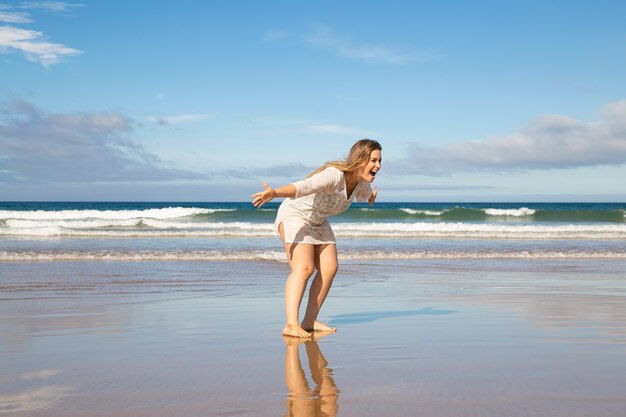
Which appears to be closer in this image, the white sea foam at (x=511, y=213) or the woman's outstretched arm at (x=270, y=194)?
the woman's outstretched arm at (x=270, y=194)

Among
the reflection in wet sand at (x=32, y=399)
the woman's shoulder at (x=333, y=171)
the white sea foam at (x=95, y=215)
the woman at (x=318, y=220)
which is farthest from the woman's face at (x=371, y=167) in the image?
the white sea foam at (x=95, y=215)

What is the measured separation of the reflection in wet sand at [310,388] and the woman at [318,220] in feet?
2.51

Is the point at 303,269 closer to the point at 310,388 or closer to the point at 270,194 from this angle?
the point at 270,194

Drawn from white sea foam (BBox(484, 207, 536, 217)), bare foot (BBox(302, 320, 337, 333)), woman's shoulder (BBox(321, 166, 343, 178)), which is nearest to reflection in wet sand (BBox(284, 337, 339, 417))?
bare foot (BBox(302, 320, 337, 333))

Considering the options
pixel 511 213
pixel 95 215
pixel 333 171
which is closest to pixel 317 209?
pixel 333 171

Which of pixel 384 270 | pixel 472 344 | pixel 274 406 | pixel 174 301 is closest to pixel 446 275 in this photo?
pixel 384 270

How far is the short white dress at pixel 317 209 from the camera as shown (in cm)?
531

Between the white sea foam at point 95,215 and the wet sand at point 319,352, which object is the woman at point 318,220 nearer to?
the wet sand at point 319,352

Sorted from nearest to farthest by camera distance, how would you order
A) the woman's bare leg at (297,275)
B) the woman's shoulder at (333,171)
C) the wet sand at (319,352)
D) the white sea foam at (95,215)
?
the wet sand at (319,352) → the woman's shoulder at (333,171) → the woman's bare leg at (297,275) → the white sea foam at (95,215)

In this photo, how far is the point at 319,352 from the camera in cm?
470

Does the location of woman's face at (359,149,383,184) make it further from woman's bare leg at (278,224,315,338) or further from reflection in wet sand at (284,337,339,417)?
reflection in wet sand at (284,337,339,417)

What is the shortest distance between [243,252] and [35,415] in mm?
12525

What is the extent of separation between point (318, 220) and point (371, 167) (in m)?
0.67

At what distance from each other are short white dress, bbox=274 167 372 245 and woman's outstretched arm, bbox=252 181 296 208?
0.50 m
